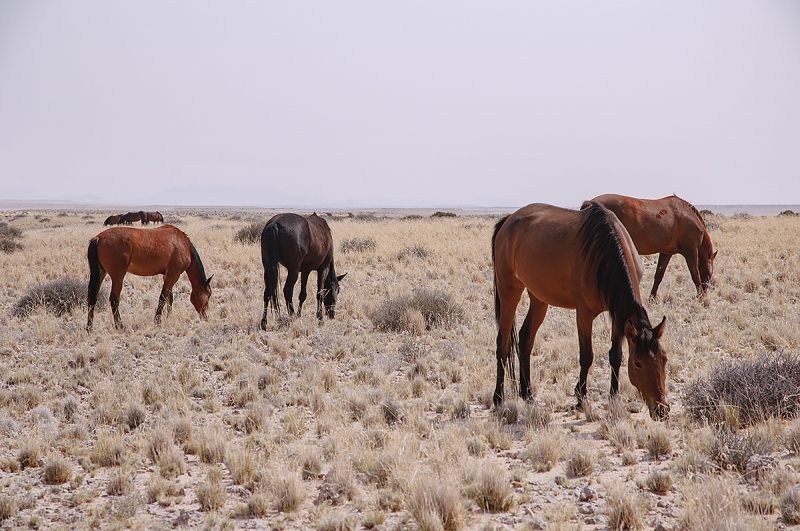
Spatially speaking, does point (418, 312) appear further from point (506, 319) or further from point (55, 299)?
point (55, 299)

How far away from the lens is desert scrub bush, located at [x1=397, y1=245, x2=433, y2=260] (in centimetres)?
1697

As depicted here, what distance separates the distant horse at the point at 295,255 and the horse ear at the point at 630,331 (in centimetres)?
628

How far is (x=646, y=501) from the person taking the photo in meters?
3.37

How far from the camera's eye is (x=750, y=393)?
4.77 metres

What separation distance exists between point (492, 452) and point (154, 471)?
9.68ft

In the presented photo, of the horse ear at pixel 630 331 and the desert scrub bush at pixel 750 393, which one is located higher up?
the horse ear at pixel 630 331

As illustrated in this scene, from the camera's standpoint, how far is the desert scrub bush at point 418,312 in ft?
29.5

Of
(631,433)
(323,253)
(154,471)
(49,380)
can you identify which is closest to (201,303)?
(323,253)

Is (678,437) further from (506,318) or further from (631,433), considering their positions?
(506,318)

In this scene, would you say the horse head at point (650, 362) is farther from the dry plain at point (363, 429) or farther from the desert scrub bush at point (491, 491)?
the desert scrub bush at point (491, 491)

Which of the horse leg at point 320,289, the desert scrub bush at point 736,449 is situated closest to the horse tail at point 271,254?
the horse leg at point 320,289

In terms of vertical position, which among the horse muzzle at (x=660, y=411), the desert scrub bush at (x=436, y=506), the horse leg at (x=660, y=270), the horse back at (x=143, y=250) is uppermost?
the horse back at (x=143, y=250)

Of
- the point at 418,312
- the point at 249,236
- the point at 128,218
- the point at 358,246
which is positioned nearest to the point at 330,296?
the point at 418,312

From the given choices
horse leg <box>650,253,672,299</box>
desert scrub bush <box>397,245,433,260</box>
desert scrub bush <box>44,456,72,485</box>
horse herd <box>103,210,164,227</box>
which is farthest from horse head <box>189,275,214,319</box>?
horse herd <box>103,210,164,227</box>
